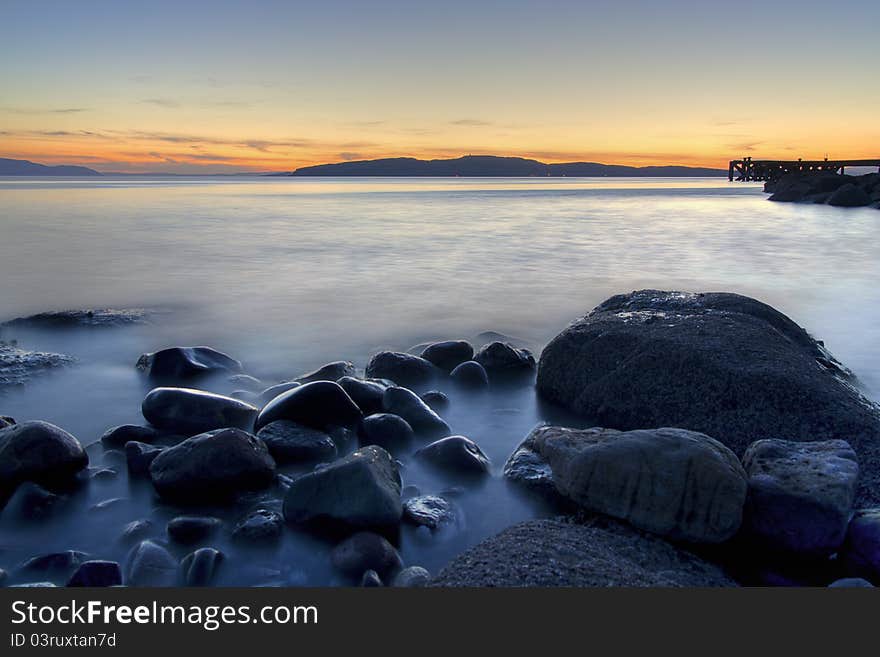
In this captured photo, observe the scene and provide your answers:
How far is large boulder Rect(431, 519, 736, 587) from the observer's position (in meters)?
2.59

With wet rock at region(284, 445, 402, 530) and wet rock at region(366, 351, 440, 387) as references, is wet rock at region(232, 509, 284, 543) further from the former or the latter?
wet rock at region(366, 351, 440, 387)

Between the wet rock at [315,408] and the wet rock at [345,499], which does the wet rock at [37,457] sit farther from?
the wet rock at [345,499]

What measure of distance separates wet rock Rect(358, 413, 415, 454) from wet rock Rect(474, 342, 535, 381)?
1588 mm

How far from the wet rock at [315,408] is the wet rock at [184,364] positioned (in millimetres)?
1531

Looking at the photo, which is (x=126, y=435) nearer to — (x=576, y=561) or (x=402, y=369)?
(x=402, y=369)

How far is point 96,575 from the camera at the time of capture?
9.47 ft

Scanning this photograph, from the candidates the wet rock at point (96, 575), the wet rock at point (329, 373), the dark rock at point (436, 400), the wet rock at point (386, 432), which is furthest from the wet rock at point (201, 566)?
the wet rock at point (329, 373)

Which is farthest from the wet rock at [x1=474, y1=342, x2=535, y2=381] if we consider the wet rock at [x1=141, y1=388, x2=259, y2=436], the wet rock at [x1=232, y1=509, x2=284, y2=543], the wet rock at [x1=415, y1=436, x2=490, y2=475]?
the wet rock at [x1=232, y1=509, x2=284, y2=543]

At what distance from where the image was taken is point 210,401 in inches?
179

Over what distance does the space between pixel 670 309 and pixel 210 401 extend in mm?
3934

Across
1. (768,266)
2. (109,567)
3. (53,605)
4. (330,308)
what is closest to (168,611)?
(53,605)

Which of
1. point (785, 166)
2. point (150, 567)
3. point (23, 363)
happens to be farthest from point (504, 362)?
point (785, 166)

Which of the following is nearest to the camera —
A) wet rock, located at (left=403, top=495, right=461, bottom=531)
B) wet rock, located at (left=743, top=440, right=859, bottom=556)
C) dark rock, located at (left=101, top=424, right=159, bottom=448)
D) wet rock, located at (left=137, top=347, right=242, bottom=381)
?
wet rock, located at (left=743, top=440, right=859, bottom=556)

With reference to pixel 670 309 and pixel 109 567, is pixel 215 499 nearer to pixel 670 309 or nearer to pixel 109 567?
pixel 109 567
